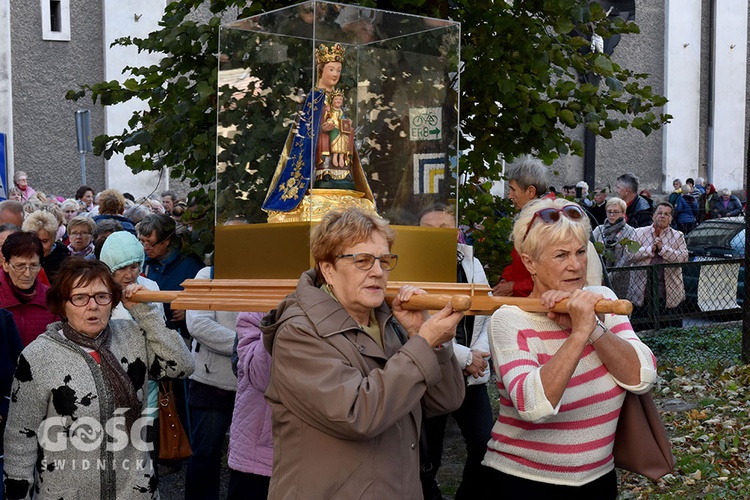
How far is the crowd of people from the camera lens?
3.51 meters

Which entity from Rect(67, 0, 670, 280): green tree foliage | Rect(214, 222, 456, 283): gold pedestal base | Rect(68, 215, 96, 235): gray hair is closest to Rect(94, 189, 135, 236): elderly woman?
Rect(68, 215, 96, 235): gray hair

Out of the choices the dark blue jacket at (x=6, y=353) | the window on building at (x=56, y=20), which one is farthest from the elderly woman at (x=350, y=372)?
the window on building at (x=56, y=20)

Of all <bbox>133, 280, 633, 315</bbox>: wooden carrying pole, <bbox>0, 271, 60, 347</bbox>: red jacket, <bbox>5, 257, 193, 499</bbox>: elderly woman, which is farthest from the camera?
<bbox>0, 271, 60, 347</bbox>: red jacket

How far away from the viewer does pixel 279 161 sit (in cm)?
540

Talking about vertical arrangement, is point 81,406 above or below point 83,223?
below

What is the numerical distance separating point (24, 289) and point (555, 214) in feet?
11.0

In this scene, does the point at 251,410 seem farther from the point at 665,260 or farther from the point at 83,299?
the point at 665,260

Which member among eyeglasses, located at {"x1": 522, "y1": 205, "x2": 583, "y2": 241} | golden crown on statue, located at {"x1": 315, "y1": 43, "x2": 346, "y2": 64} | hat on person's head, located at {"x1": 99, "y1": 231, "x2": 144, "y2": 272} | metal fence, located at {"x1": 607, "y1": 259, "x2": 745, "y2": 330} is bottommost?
metal fence, located at {"x1": 607, "y1": 259, "x2": 745, "y2": 330}

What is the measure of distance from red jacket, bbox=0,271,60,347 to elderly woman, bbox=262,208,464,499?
2762 millimetres

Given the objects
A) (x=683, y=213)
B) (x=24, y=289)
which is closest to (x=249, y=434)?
(x=24, y=289)

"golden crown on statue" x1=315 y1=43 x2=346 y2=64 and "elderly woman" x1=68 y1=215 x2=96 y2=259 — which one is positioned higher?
"golden crown on statue" x1=315 y1=43 x2=346 y2=64

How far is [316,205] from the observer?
16.8ft

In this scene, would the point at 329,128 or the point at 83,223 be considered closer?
the point at 329,128

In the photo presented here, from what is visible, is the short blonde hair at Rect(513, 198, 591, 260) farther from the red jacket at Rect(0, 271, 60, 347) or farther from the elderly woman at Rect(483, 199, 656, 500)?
the red jacket at Rect(0, 271, 60, 347)
